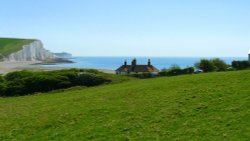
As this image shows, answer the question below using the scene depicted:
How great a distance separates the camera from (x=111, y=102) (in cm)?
1784

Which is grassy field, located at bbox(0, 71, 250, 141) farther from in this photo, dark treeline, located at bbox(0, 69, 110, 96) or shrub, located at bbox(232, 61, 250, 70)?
shrub, located at bbox(232, 61, 250, 70)

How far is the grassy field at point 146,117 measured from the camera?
1181cm

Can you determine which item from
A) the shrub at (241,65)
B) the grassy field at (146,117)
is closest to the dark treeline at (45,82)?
the grassy field at (146,117)

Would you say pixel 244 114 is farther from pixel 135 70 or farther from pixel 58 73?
pixel 135 70

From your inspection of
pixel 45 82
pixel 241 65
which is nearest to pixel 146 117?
pixel 45 82

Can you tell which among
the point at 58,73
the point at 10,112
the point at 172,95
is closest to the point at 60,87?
the point at 58,73

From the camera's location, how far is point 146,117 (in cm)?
1392

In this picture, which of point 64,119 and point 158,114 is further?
point 64,119

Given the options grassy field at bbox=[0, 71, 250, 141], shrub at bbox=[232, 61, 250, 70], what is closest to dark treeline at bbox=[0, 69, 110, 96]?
grassy field at bbox=[0, 71, 250, 141]

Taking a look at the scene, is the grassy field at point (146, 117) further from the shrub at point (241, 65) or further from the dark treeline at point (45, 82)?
the shrub at point (241, 65)

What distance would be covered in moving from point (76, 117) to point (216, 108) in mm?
5243

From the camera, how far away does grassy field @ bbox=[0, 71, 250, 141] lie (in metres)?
11.8

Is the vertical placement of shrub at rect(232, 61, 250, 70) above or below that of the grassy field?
above

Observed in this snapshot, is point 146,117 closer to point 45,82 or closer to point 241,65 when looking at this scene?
point 45,82
